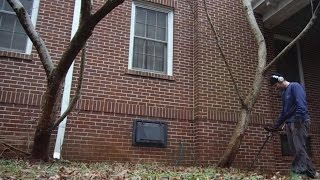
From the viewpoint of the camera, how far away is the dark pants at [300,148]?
5.46 metres

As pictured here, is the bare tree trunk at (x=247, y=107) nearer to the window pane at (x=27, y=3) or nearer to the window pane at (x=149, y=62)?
the window pane at (x=149, y=62)

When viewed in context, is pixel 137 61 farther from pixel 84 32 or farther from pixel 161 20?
pixel 84 32

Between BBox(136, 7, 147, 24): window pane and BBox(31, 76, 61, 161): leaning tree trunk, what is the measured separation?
12.2ft

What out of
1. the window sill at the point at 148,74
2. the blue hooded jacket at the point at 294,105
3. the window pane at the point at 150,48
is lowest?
the blue hooded jacket at the point at 294,105

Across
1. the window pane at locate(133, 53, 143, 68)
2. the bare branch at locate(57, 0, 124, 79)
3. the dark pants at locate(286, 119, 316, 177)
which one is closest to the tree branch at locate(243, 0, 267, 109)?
the dark pants at locate(286, 119, 316, 177)

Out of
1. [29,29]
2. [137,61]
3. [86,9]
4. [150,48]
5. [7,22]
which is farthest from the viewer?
[150,48]

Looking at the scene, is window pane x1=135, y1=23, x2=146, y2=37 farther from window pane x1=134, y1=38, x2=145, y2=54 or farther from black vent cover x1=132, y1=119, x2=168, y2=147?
black vent cover x1=132, y1=119, x2=168, y2=147

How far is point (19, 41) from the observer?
7.30 m

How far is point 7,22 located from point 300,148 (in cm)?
620

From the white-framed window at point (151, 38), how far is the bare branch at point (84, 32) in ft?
10.0

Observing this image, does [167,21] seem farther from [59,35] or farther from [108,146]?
[108,146]

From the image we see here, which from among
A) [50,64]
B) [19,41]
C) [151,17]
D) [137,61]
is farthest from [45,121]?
[151,17]

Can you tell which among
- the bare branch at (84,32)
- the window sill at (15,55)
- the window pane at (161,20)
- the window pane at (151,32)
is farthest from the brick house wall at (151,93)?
the bare branch at (84,32)

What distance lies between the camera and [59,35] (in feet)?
24.5
